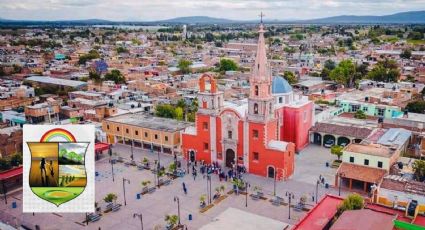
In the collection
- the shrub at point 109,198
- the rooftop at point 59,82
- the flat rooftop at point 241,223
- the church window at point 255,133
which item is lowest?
the shrub at point 109,198

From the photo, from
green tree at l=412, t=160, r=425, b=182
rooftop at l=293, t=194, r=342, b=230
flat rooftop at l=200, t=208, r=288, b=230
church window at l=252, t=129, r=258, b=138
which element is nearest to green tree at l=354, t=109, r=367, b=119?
green tree at l=412, t=160, r=425, b=182

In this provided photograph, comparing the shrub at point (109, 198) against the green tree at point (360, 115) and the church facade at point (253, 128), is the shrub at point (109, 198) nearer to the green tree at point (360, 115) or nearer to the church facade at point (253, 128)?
the church facade at point (253, 128)

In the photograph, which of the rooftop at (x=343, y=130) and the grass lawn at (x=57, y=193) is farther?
the rooftop at (x=343, y=130)

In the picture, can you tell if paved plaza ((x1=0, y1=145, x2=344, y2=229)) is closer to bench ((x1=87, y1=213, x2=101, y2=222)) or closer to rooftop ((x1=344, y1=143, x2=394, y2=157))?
bench ((x1=87, y1=213, x2=101, y2=222))

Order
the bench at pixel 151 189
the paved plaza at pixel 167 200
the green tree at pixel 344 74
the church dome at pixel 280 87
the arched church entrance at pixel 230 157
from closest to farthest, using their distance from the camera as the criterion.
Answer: the paved plaza at pixel 167 200, the bench at pixel 151 189, the arched church entrance at pixel 230 157, the church dome at pixel 280 87, the green tree at pixel 344 74

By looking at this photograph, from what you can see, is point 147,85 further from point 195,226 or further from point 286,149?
point 195,226

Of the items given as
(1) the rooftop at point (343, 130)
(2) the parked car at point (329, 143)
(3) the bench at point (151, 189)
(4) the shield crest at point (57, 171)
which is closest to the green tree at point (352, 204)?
(3) the bench at point (151, 189)
